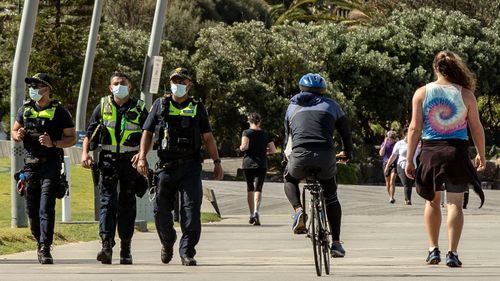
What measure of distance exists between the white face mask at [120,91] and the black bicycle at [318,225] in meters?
2.11

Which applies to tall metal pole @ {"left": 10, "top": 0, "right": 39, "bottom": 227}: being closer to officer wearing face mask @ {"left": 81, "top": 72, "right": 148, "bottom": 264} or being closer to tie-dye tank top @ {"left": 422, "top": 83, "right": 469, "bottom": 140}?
officer wearing face mask @ {"left": 81, "top": 72, "right": 148, "bottom": 264}

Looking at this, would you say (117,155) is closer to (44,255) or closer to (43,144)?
(43,144)

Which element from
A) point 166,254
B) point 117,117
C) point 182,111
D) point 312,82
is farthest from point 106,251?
point 312,82

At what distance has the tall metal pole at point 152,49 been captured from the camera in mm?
21250

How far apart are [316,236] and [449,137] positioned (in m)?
1.42

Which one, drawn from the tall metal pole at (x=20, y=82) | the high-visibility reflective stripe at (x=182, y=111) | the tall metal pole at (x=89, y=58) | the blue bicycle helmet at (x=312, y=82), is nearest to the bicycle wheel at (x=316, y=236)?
the blue bicycle helmet at (x=312, y=82)

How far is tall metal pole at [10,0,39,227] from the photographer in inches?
733

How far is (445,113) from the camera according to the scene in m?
12.7

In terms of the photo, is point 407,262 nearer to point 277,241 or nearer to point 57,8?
point 277,241

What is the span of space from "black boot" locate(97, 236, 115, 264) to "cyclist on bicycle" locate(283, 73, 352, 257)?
1.75 metres

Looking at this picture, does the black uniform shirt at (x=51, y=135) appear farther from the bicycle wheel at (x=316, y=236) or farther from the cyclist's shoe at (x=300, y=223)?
the bicycle wheel at (x=316, y=236)

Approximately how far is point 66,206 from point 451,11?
4622 centimetres

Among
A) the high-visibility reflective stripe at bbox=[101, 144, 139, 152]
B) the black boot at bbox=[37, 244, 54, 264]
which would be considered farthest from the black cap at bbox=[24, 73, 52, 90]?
the black boot at bbox=[37, 244, 54, 264]

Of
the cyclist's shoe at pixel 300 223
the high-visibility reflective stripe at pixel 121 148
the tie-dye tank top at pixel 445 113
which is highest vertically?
the tie-dye tank top at pixel 445 113
